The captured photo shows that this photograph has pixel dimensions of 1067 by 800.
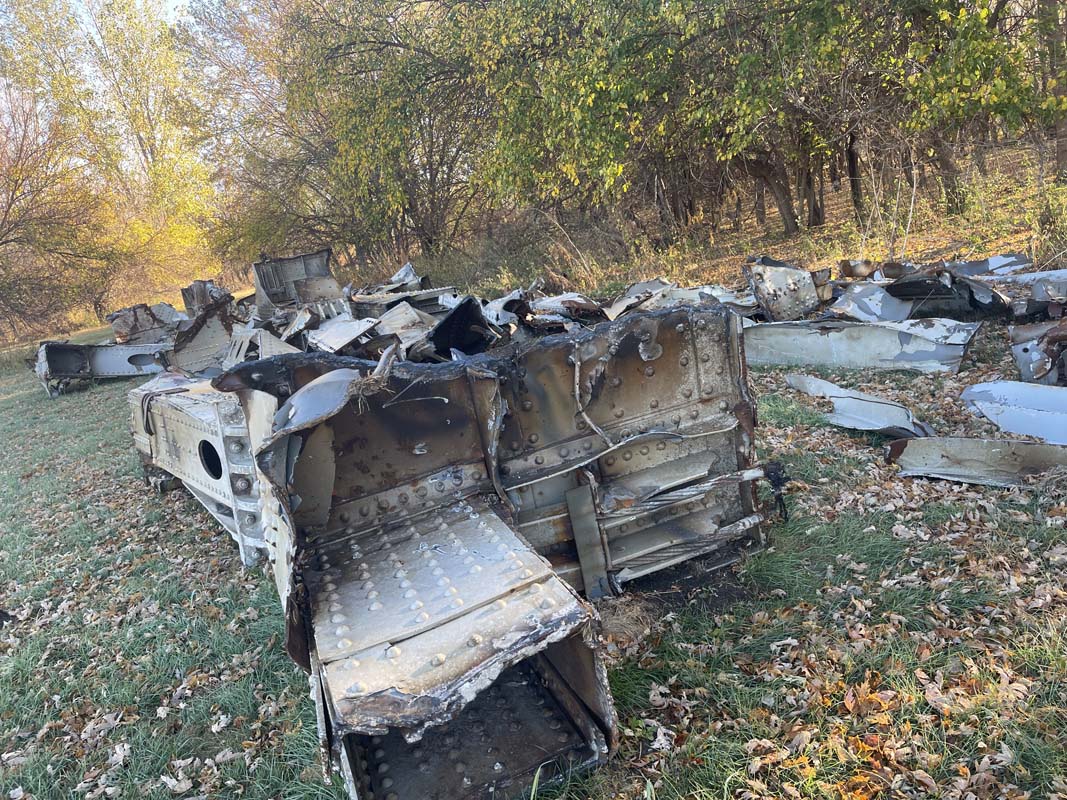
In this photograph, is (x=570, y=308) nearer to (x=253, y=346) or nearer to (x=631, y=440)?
(x=253, y=346)

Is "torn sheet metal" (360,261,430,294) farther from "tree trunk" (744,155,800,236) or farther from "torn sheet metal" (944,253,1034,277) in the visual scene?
"torn sheet metal" (944,253,1034,277)

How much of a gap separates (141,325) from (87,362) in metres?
1.50

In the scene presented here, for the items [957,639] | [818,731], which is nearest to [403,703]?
[818,731]

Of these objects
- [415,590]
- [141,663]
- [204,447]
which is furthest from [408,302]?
[415,590]

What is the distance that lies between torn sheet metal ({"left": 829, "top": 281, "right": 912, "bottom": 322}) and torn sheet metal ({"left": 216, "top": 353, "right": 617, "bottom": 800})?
217 inches

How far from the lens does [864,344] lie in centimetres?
650

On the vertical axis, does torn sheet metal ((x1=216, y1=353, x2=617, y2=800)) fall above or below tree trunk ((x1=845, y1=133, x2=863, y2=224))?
below

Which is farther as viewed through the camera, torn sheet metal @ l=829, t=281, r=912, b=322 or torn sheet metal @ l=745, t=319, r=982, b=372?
torn sheet metal @ l=829, t=281, r=912, b=322

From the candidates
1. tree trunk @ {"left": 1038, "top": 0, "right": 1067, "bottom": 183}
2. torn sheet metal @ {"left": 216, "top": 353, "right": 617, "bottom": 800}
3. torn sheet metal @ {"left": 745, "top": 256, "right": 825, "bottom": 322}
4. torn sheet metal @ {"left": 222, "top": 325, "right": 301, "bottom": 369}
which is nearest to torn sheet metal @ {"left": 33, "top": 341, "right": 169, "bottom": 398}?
torn sheet metal @ {"left": 222, "top": 325, "right": 301, "bottom": 369}

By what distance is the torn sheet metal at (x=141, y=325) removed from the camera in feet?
47.3

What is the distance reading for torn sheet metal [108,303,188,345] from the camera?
1443 centimetres

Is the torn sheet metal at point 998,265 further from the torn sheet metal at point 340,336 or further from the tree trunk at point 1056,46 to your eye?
the torn sheet metal at point 340,336

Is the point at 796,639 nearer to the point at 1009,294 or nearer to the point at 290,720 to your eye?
the point at 290,720

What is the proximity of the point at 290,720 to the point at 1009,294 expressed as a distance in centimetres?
713
